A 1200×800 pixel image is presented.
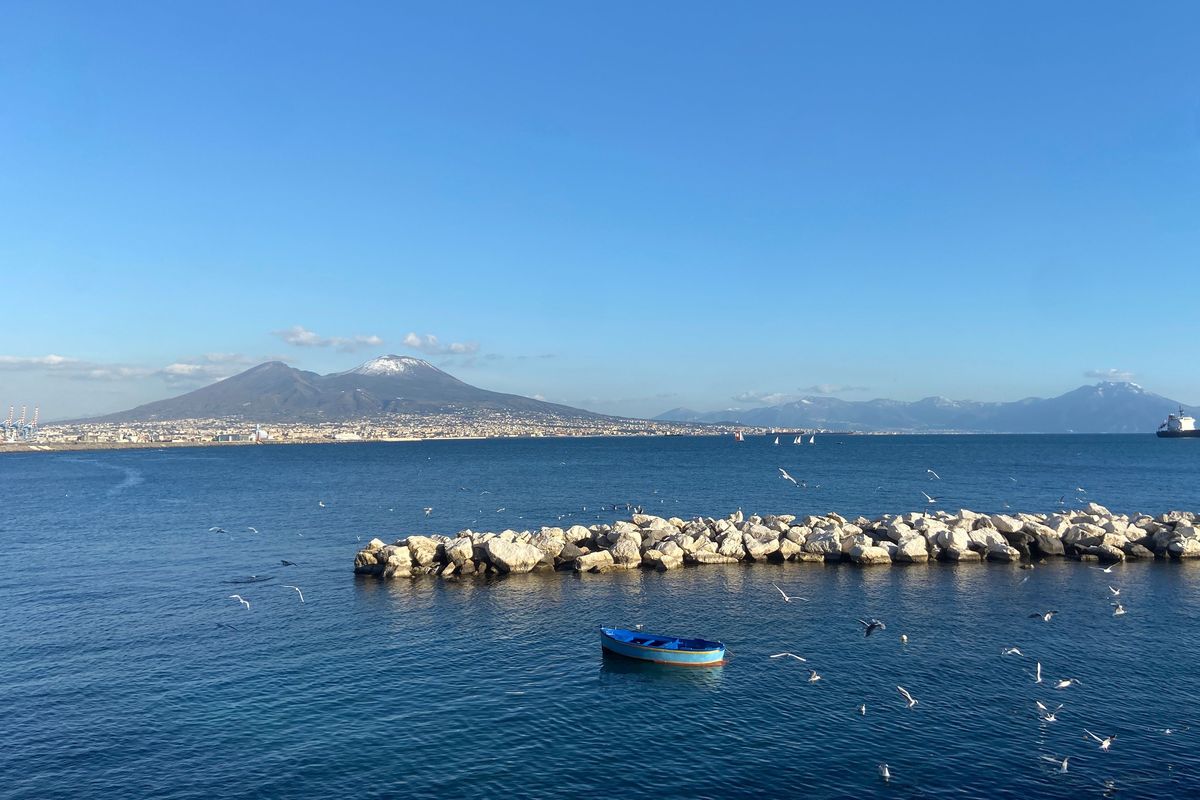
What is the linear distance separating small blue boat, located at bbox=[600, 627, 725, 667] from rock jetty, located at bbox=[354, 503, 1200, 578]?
16.8m

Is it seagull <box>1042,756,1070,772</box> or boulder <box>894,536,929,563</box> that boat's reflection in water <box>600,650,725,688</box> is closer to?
seagull <box>1042,756,1070,772</box>

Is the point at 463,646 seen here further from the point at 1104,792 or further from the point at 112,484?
the point at 112,484

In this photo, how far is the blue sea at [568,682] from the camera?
2347 cm

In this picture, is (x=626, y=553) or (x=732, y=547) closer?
(x=626, y=553)

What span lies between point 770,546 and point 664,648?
2317 cm

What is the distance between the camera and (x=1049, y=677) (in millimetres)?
30734

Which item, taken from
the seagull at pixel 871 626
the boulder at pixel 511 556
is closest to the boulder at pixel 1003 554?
the seagull at pixel 871 626

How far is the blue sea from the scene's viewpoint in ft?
77.0

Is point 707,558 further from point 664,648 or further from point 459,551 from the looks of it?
point 664,648

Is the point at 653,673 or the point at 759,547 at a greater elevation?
the point at 759,547

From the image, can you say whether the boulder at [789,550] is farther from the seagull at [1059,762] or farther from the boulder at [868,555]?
the seagull at [1059,762]

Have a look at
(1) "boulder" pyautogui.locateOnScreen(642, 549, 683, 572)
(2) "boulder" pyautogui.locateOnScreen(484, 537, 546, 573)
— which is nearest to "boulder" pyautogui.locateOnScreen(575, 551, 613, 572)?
(1) "boulder" pyautogui.locateOnScreen(642, 549, 683, 572)

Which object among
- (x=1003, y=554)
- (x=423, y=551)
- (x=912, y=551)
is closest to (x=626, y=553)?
(x=423, y=551)

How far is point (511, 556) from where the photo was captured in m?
50.8
